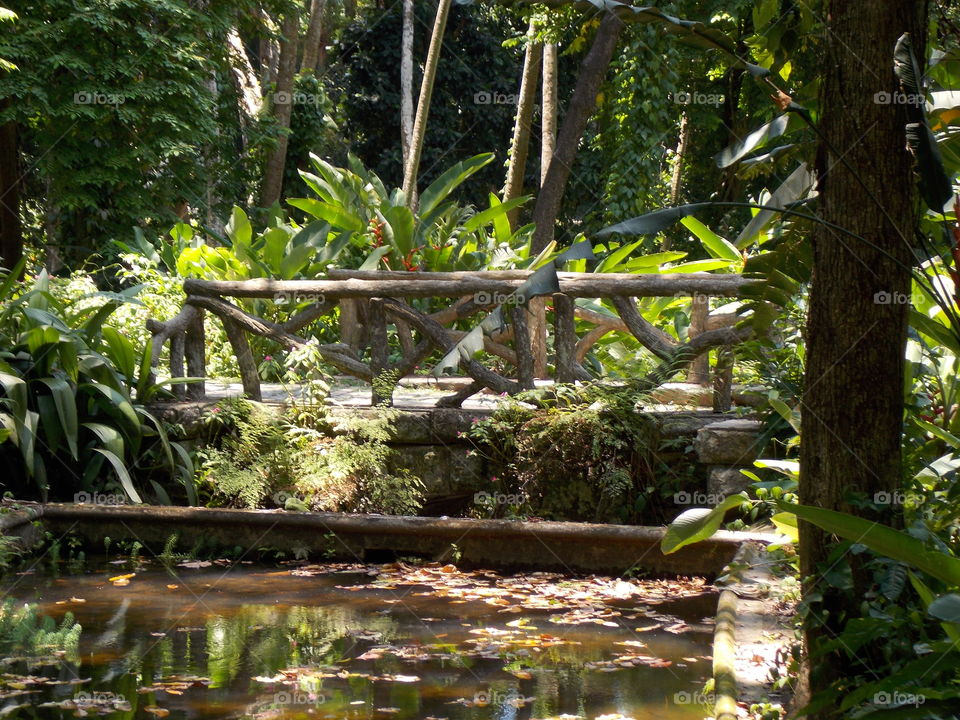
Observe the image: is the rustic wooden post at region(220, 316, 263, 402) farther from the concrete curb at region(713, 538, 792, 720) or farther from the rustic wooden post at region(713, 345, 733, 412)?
the concrete curb at region(713, 538, 792, 720)

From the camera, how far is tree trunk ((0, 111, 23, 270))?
11.7 m

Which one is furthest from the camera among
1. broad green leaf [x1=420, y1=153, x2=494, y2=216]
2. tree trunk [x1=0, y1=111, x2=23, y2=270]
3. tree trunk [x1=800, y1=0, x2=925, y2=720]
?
tree trunk [x1=0, y1=111, x2=23, y2=270]

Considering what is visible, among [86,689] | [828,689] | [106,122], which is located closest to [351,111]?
[106,122]

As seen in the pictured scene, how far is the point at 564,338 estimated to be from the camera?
6316 mm

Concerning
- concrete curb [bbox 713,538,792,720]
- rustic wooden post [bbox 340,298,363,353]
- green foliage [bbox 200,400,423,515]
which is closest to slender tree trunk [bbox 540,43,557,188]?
rustic wooden post [bbox 340,298,363,353]

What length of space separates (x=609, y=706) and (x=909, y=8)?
2329 mm

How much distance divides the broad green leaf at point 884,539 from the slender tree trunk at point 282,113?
43.3 ft

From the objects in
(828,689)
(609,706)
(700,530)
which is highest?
(700,530)

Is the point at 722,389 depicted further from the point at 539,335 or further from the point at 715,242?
the point at 715,242

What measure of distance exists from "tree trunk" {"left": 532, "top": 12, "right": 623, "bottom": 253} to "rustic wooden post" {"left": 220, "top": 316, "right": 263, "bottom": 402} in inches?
220

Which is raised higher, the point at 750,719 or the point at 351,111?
the point at 351,111

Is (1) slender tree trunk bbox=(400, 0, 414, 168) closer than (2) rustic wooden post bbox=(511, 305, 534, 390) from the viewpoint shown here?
No

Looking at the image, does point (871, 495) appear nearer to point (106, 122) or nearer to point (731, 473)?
point (731, 473)

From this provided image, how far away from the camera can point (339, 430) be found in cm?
622
